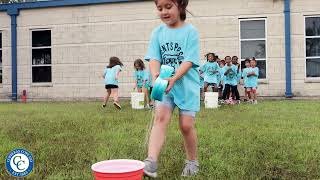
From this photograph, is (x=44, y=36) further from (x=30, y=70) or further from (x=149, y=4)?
(x=149, y=4)

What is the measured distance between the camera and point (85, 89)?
19.8 metres

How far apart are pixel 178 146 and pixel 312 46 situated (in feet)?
43.3

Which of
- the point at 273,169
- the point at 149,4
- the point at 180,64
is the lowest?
the point at 273,169

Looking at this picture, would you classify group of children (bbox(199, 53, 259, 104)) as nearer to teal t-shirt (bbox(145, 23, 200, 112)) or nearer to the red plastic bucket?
teal t-shirt (bbox(145, 23, 200, 112))

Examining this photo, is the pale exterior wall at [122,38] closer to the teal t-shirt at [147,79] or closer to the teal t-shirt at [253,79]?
the teal t-shirt at [253,79]

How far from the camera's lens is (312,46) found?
17875 millimetres

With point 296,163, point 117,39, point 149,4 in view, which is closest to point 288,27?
point 149,4

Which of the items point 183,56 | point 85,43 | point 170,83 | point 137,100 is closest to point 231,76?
point 137,100

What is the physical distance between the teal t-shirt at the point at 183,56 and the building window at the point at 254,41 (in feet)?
45.6

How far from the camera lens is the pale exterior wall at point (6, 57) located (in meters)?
20.6

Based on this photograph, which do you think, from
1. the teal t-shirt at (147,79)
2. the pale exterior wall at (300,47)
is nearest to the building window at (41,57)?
the teal t-shirt at (147,79)

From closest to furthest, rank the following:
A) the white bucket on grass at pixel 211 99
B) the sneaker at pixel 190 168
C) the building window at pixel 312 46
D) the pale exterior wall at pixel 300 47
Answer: the sneaker at pixel 190 168 < the white bucket on grass at pixel 211 99 < the pale exterior wall at pixel 300 47 < the building window at pixel 312 46

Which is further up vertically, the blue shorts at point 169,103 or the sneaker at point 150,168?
the blue shorts at point 169,103

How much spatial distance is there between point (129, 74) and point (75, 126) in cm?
1091
